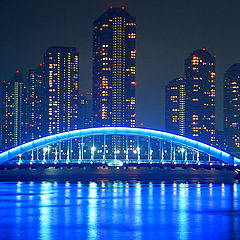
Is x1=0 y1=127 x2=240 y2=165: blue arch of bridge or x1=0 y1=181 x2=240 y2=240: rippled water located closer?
x1=0 y1=181 x2=240 y2=240: rippled water

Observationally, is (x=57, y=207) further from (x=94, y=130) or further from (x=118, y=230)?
(x=94, y=130)

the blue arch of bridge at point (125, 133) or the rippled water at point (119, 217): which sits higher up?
the blue arch of bridge at point (125, 133)

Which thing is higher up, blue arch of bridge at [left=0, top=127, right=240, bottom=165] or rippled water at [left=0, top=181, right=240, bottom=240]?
blue arch of bridge at [left=0, top=127, right=240, bottom=165]

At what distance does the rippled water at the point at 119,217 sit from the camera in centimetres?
3634

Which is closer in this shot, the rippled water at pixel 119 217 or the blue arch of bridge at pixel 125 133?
the rippled water at pixel 119 217

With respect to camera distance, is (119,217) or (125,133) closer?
(119,217)

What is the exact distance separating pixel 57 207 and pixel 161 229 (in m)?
16.9

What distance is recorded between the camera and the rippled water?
36344 millimetres

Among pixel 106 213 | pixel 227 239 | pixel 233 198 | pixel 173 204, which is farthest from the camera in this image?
pixel 233 198

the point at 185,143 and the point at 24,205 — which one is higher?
the point at 185,143

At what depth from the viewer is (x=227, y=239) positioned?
3441 centimetres

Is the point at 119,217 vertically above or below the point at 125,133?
below

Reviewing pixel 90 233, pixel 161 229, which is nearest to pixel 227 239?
pixel 161 229

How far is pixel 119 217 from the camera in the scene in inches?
1779
